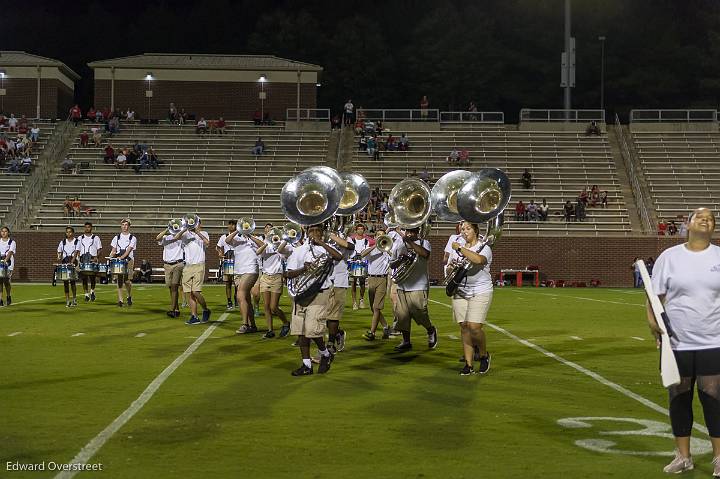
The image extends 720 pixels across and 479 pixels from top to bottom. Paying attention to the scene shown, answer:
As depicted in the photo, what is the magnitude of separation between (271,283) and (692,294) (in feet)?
30.4

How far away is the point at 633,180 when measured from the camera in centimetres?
4116

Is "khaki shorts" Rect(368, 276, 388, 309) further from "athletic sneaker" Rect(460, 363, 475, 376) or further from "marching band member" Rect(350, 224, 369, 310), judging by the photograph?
"athletic sneaker" Rect(460, 363, 475, 376)

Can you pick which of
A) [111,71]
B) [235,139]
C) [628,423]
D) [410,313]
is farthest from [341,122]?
[628,423]

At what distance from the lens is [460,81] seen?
221ft

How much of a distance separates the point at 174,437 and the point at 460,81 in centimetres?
6125

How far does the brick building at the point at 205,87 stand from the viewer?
49125 millimetres

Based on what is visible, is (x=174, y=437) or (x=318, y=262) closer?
(x=174, y=437)

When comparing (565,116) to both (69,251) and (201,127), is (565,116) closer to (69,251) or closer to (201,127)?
(201,127)

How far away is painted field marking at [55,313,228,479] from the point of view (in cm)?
710

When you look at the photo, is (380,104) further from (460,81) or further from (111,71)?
(111,71)

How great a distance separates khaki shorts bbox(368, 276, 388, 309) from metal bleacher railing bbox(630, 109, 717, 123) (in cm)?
3188

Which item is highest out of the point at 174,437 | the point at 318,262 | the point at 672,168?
the point at 672,168

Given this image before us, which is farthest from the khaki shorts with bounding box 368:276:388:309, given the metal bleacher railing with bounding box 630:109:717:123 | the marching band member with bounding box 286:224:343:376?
the metal bleacher railing with bounding box 630:109:717:123

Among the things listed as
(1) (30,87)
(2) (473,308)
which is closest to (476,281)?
(2) (473,308)
